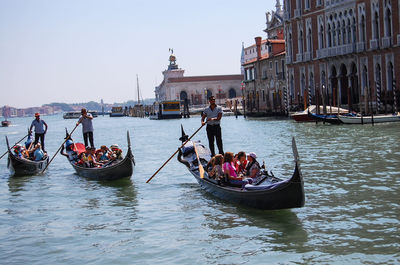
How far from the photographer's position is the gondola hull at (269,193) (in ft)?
26.1

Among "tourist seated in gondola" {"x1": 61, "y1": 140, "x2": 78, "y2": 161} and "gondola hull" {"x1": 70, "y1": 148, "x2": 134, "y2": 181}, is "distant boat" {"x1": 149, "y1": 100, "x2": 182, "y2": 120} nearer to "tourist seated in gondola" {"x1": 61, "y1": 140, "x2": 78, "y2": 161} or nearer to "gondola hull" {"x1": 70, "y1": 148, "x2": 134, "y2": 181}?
"tourist seated in gondola" {"x1": 61, "y1": 140, "x2": 78, "y2": 161}

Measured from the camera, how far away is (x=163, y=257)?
7012mm

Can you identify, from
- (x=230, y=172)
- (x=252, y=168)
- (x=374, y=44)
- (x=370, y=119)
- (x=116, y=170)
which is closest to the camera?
(x=230, y=172)

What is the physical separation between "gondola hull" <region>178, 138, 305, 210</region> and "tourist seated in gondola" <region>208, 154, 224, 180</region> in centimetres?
9

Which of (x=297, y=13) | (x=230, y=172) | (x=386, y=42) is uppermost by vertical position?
(x=297, y=13)

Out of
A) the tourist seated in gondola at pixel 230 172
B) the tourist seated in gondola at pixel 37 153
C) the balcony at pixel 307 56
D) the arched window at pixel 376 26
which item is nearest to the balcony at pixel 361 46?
the arched window at pixel 376 26

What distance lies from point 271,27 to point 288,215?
56012mm

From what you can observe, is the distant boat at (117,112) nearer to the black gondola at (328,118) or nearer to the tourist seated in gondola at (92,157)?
the black gondola at (328,118)

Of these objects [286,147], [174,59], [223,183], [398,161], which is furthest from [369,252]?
[174,59]

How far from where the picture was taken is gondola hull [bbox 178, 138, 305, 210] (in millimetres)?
7965

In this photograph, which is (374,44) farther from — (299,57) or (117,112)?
(117,112)

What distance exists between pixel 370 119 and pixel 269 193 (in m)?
20.6

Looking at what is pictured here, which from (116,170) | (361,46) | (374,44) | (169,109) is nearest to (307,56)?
(361,46)

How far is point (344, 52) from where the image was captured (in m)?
34.6
